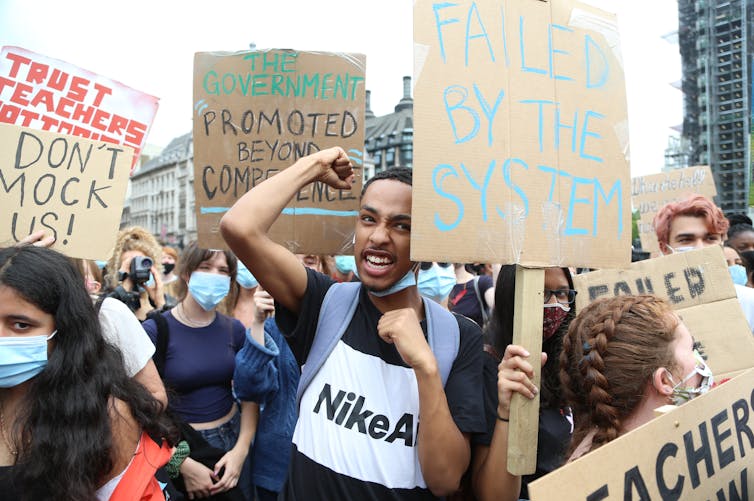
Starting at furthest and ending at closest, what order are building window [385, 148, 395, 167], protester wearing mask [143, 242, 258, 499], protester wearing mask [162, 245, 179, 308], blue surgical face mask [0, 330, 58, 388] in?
building window [385, 148, 395, 167], protester wearing mask [162, 245, 179, 308], protester wearing mask [143, 242, 258, 499], blue surgical face mask [0, 330, 58, 388]

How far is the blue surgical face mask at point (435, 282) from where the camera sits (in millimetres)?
4746

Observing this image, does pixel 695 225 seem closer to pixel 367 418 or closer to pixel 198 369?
pixel 367 418

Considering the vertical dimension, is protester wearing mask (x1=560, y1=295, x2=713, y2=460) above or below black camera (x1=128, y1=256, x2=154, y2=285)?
below

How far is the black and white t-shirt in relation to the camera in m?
1.85

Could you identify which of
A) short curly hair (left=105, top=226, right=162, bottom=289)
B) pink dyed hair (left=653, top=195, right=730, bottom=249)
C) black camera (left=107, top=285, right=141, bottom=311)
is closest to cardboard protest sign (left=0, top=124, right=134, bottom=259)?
black camera (left=107, top=285, right=141, bottom=311)

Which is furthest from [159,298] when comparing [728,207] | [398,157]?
[398,157]

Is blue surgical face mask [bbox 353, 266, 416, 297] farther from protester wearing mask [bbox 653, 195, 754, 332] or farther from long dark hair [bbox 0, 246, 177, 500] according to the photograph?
protester wearing mask [bbox 653, 195, 754, 332]

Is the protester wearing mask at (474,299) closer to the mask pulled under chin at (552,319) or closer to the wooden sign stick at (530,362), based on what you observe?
the mask pulled under chin at (552,319)

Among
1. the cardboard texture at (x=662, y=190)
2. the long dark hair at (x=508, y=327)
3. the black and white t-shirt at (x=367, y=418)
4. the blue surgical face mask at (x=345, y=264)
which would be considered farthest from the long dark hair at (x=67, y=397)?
the cardboard texture at (x=662, y=190)

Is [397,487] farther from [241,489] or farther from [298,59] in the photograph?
[241,489]

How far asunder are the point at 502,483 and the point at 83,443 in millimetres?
1348

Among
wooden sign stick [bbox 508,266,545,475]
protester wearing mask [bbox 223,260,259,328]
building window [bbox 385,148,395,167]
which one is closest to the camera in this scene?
wooden sign stick [bbox 508,266,545,475]

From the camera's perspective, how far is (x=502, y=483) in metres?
1.83

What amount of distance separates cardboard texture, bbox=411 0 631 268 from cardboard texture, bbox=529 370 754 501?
56cm
